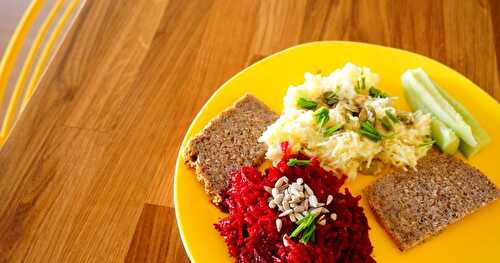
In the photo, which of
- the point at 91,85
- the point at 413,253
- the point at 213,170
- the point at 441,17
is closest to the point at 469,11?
the point at 441,17

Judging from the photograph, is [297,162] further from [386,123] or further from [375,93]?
[375,93]

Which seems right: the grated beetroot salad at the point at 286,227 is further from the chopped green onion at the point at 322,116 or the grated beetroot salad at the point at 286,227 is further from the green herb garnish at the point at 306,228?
the chopped green onion at the point at 322,116

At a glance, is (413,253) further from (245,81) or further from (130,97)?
(130,97)

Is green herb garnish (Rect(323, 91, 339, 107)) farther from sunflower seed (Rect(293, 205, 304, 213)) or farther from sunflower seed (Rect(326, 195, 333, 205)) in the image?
sunflower seed (Rect(293, 205, 304, 213))

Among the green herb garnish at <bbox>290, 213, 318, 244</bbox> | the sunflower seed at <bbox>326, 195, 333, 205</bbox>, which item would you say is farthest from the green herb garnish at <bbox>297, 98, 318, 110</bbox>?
the green herb garnish at <bbox>290, 213, 318, 244</bbox>

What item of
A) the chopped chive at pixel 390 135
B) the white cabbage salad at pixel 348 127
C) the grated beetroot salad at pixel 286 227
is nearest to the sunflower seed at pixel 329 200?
A: the grated beetroot salad at pixel 286 227

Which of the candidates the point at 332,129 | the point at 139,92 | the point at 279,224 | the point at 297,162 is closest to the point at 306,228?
the point at 279,224
